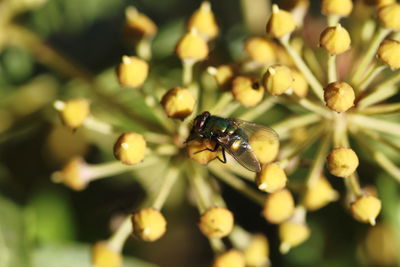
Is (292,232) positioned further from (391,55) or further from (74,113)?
(74,113)

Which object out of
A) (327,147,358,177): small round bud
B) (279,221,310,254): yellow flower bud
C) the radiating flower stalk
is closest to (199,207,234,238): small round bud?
the radiating flower stalk

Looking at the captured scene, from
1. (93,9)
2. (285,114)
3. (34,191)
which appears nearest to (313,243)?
(285,114)

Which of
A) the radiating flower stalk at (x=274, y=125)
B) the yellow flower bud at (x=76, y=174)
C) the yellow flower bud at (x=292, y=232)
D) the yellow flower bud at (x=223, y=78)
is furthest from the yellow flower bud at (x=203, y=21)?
the yellow flower bud at (x=292, y=232)

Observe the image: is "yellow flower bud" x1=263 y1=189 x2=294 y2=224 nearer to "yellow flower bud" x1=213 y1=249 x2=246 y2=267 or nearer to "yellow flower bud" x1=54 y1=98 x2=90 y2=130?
"yellow flower bud" x1=213 y1=249 x2=246 y2=267

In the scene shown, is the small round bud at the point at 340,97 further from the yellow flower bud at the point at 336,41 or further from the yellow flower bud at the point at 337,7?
the yellow flower bud at the point at 337,7

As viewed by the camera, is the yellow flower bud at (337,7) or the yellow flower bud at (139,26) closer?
the yellow flower bud at (337,7)

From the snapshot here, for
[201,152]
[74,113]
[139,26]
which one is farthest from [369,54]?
[74,113]
